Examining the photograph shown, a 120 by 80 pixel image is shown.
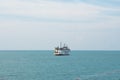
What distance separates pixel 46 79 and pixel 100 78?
44.2ft

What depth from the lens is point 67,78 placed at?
94938mm

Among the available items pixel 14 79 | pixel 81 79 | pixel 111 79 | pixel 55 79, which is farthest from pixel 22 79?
pixel 111 79

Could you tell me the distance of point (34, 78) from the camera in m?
95.2

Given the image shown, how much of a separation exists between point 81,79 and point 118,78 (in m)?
10.1

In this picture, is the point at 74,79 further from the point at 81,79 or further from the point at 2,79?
the point at 2,79

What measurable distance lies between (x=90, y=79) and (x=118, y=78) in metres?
8.41

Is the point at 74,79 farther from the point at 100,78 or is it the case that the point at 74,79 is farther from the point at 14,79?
the point at 14,79

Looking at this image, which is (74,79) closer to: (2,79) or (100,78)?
(100,78)

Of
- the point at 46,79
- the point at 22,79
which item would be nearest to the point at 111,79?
the point at 46,79

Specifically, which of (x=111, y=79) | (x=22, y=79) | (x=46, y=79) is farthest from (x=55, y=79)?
(x=111, y=79)

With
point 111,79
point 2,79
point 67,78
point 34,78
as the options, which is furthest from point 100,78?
point 2,79

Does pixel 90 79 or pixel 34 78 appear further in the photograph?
pixel 34 78

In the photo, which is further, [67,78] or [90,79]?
[67,78]

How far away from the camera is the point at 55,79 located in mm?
93500
